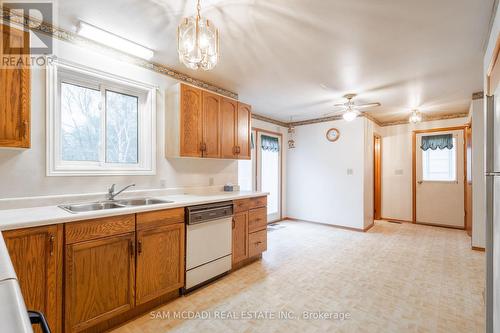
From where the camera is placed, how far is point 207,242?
258cm

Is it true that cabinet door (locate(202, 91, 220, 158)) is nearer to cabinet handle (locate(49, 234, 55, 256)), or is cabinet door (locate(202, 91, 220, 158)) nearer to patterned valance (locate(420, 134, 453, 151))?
cabinet handle (locate(49, 234, 55, 256))

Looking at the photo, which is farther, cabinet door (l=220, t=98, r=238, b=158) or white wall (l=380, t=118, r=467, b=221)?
white wall (l=380, t=118, r=467, b=221)

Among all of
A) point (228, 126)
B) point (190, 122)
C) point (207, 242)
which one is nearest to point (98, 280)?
point (207, 242)

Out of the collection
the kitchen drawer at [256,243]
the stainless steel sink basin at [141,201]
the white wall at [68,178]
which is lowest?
the kitchen drawer at [256,243]

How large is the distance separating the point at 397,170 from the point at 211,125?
4.82 metres

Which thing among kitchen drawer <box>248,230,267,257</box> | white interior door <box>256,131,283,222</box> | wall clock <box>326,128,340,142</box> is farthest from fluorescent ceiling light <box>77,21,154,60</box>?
wall clock <box>326,128,340,142</box>

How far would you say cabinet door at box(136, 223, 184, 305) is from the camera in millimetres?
2061

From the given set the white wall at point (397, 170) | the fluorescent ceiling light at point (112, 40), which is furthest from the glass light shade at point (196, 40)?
the white wall at point (397, 170)

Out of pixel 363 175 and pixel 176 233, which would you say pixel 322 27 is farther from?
pixel 363 175

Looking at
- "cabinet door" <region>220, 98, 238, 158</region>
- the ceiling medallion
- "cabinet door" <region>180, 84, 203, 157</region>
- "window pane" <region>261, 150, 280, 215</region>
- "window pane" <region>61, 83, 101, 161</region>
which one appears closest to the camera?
"window pane" <region>61, 83, 101, 161</region>

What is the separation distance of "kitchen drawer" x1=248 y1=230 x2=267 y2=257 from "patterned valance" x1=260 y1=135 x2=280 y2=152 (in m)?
2.33

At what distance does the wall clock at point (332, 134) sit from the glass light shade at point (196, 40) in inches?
159

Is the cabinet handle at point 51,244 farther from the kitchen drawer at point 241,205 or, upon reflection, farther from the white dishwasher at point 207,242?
the kitchen drawer at point 241,205

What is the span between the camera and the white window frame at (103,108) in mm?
2098
